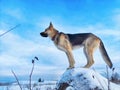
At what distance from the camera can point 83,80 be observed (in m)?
6.80

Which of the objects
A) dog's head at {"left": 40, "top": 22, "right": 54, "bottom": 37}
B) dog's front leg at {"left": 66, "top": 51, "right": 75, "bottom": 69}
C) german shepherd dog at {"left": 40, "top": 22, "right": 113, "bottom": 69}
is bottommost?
dog's front leg at {"left": 66, "top": 51, "right": 75, "bottom": 69}

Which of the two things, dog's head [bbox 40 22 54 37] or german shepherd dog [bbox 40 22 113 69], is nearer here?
german shepherd dog [bbox 40 22 113 69]

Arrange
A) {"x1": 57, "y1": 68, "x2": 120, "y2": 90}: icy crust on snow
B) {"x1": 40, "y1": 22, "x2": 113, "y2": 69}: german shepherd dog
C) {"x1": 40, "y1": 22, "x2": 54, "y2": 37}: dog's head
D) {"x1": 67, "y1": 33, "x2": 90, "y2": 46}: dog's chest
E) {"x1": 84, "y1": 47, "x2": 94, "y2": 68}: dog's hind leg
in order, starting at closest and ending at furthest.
A: 1. {"x1": 57, "y1": 68, "x2": 120, "y2": 90}: icy crust on snow
2. {"x1": 84, "y1": 47, "x2": 94, "y2": 68}: dog's hind leg
3. {"x1": 40, "y1": 22, "x2": 113, "y2": 69}: german shepherd dog
4. {"x1": 67, "y1": 33, "x2": 90, "y2": 46}: dog's chest
5. {"x1": 40, "y1": 22, "x2": 54, "y2": 37}: dog's head

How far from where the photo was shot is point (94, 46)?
31.2 feet

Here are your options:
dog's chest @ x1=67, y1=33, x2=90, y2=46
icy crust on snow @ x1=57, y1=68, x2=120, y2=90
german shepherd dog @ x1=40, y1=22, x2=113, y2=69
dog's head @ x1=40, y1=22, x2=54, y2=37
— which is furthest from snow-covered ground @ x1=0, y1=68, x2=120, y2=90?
dog's head @ x1=40, y1=22, x2=54, y2=37

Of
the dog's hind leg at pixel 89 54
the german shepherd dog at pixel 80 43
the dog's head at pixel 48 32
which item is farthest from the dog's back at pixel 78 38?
the dog's head at pixel 48 32

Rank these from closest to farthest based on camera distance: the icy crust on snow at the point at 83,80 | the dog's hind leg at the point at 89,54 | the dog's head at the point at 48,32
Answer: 1. the icy crust on snow at the point at 83,80
2. the dog's hind leg at the point at 89,54
3. the dog's head at the point at 48,32

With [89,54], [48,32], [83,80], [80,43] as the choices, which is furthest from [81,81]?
[48,32]

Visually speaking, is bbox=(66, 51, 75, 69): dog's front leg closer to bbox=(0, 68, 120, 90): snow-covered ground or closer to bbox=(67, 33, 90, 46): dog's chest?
bbox=(67, 33, 90, 46): dog's chest

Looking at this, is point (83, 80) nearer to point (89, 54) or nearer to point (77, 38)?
point (89, 54)

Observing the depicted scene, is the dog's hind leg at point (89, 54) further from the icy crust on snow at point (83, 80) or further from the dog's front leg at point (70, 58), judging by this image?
the icy crust on snow at point (83, 80)

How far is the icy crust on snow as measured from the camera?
6.62 meters

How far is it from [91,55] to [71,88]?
256cm

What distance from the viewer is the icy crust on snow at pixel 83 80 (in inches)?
260
